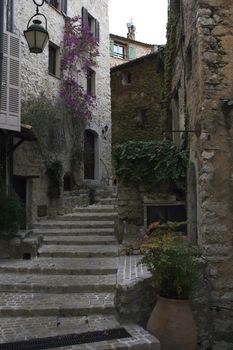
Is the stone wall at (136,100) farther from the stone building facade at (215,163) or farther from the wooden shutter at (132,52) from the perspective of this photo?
the wooden shutter at (132,52)

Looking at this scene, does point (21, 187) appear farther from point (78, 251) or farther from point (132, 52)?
point (132, 52)

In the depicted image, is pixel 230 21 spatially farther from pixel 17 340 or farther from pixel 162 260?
pixel 17 340

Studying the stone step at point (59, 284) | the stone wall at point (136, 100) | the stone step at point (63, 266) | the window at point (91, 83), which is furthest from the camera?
the stone wall at point (136, 100)

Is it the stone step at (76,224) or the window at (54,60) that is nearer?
the stone step at (76,224)

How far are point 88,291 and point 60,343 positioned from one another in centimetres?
168

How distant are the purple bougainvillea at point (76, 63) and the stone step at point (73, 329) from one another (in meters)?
9.74

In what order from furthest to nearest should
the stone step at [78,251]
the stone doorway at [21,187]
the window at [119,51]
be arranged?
1. the window at [119,51]
2. the stone doorway at [21,187]
3. the stone step at [78,251]

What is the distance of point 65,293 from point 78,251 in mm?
1843

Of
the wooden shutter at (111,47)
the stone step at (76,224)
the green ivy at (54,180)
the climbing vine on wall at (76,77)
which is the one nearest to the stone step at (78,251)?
the stone step at (76,224)

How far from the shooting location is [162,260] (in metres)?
4.61

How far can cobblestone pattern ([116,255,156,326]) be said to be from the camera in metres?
4.82

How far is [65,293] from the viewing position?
5.79m

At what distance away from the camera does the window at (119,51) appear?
2703 centimetres

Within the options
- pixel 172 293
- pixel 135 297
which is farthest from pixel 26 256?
pixel 172 293
